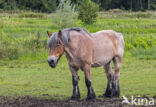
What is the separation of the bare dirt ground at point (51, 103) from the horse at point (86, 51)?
0.40 meters

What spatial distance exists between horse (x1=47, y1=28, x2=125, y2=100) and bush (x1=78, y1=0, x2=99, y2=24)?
2252cm

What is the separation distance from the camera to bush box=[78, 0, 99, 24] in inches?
1340

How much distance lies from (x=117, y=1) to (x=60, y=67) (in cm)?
6506

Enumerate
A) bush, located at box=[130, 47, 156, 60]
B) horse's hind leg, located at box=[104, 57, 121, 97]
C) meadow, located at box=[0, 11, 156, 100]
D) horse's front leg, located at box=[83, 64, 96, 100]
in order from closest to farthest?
horse's front leg, located at box=[83, 64, 96, 100], horse's hind leg, located at box=[104, 57, 121, 97], meadow, located at box=[0, 11, 156, 100], bush, located at box=[130, 47, 156, 60]

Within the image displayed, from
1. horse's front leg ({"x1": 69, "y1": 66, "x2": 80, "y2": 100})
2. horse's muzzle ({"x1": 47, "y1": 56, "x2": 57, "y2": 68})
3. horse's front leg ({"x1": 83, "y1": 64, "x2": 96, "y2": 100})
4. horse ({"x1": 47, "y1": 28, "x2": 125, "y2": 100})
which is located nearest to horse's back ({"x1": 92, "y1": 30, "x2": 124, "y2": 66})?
horse ({"x1": 47, "y1": 28, "x2": 125, "y2": 100})

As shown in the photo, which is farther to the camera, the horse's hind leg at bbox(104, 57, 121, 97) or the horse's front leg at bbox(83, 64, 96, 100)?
the horse's hind leg at bbox(104, 57, 121, 97)

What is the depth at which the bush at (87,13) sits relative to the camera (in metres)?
34.0

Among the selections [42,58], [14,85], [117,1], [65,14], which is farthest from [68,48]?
[117,1]

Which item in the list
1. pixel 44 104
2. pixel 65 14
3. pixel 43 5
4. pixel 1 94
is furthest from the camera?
pixel 43 5

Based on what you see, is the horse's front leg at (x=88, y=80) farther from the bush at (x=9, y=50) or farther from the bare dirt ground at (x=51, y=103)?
the bush at (x=9, y=50)

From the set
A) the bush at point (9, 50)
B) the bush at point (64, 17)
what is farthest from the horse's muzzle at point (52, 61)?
the bush at point (64, 17)

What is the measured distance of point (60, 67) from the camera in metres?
17.2

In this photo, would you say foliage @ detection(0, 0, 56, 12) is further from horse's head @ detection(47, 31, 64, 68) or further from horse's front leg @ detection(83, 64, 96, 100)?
horse's head @ detection(47, 31, 64, 68)

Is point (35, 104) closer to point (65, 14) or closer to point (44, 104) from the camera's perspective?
point (44, 104)
